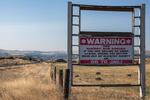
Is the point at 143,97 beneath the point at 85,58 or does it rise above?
beneath

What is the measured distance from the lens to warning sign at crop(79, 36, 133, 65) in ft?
52.5

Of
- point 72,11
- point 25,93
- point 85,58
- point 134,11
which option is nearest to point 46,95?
point 25,93

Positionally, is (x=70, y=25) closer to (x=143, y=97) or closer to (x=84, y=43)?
(x=84, y=43)

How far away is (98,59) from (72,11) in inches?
74.9

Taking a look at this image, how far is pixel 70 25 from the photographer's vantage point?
620 inches

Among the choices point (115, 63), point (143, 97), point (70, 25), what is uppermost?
point (70, 25)

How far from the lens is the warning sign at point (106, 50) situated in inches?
630

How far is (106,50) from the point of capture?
16141 mm

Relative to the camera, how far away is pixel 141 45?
16.2 m

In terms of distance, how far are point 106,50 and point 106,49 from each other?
0.04m

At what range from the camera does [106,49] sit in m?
16.1

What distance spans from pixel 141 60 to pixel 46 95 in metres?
3.57

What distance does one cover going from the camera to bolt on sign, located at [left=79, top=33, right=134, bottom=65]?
1599 cm

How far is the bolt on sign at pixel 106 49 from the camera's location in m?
16.0
